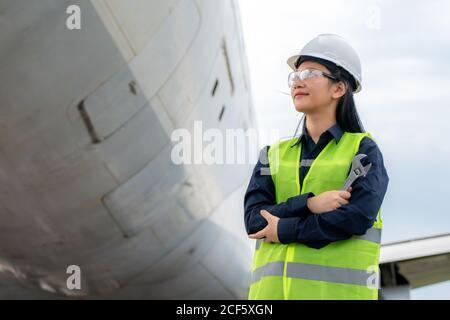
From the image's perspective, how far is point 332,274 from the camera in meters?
2.03

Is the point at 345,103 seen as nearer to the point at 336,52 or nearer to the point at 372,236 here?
the point at 336,52

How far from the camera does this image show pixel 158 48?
4.47 m

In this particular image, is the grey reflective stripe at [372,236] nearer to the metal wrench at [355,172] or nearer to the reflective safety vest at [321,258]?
the reflective safety vest at [321,258]

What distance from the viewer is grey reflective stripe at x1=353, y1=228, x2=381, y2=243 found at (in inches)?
81.4

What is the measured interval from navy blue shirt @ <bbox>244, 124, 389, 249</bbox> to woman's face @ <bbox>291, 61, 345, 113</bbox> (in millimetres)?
96

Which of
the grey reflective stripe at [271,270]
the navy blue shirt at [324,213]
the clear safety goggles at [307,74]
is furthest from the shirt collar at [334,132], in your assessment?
the grey reflective stripe at [271,270]

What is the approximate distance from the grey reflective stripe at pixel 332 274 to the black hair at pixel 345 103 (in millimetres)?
490

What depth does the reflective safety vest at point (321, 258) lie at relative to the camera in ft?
6.66

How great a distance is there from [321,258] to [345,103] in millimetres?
529

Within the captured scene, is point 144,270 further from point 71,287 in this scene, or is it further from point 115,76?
point 115,76

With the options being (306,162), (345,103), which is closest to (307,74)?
(345,103)

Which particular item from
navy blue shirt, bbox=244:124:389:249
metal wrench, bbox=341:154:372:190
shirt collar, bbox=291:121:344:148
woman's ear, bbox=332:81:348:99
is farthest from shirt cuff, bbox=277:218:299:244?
woman's ear, bbox=332:81:348:99
